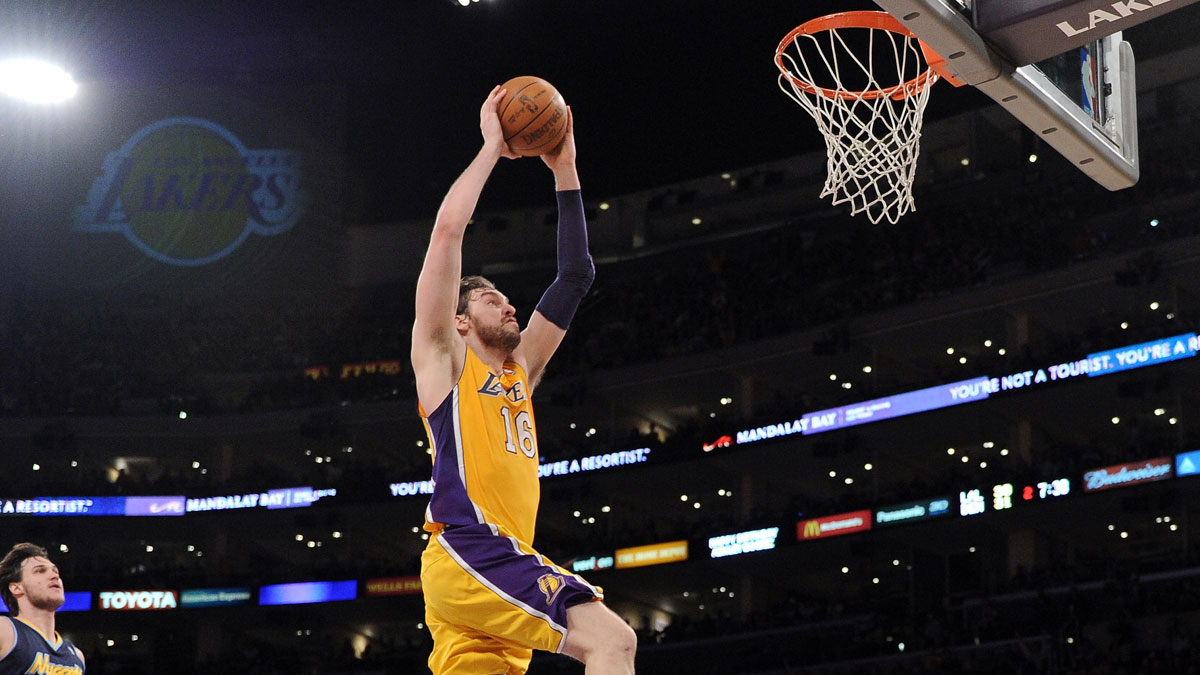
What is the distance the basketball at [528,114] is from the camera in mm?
4977

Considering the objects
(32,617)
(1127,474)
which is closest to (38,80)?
(32,617)

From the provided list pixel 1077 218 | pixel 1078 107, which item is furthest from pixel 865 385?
pixel 1078 107

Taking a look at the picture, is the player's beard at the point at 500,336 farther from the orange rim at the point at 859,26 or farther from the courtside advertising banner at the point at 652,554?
the courtside advertising banner at the point at 652,554

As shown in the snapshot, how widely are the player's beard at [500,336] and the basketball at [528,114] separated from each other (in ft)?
2.24

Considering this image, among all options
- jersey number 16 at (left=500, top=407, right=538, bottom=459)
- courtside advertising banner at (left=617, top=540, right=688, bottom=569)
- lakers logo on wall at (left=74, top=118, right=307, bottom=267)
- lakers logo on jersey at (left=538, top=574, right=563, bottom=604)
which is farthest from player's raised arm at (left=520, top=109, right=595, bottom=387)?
lakers logo on wall at (left=74, top=118, right=307, bottom=267)

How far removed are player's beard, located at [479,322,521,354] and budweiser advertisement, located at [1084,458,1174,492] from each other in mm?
21726

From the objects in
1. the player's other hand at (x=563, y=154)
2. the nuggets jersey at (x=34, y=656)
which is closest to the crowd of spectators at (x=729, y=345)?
the nuggets jersey at (x=34, y=656)

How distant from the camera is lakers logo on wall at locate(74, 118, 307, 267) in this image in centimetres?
3838

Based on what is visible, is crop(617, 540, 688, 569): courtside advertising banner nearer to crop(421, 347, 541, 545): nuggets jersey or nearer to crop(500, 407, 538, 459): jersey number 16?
crop(500, 407, 538, 459): jersey number 16

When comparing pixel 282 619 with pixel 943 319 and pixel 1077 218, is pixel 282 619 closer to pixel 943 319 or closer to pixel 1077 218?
pixel 943 319

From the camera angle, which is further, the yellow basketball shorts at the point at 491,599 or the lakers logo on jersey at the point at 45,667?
the lakers logo on jersey at the point at 45,667

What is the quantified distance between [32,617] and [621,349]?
26468 millimetres

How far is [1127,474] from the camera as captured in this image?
2433 centimetres

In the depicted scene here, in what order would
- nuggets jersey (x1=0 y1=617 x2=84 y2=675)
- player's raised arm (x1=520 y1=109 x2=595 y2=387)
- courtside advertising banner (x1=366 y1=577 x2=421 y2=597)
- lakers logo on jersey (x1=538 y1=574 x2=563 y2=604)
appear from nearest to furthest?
lakers logo on jersey (x1=538 y1=574 x2=563 y2=604)
player's raised arm (x1=520 y1=109 x2=595 y2=387)
nuggets jersey (x1=0 y1=617 x2=84 y2=675)
courtside advertising banner (x1=366 y1=577 x2=421 y2=597)
